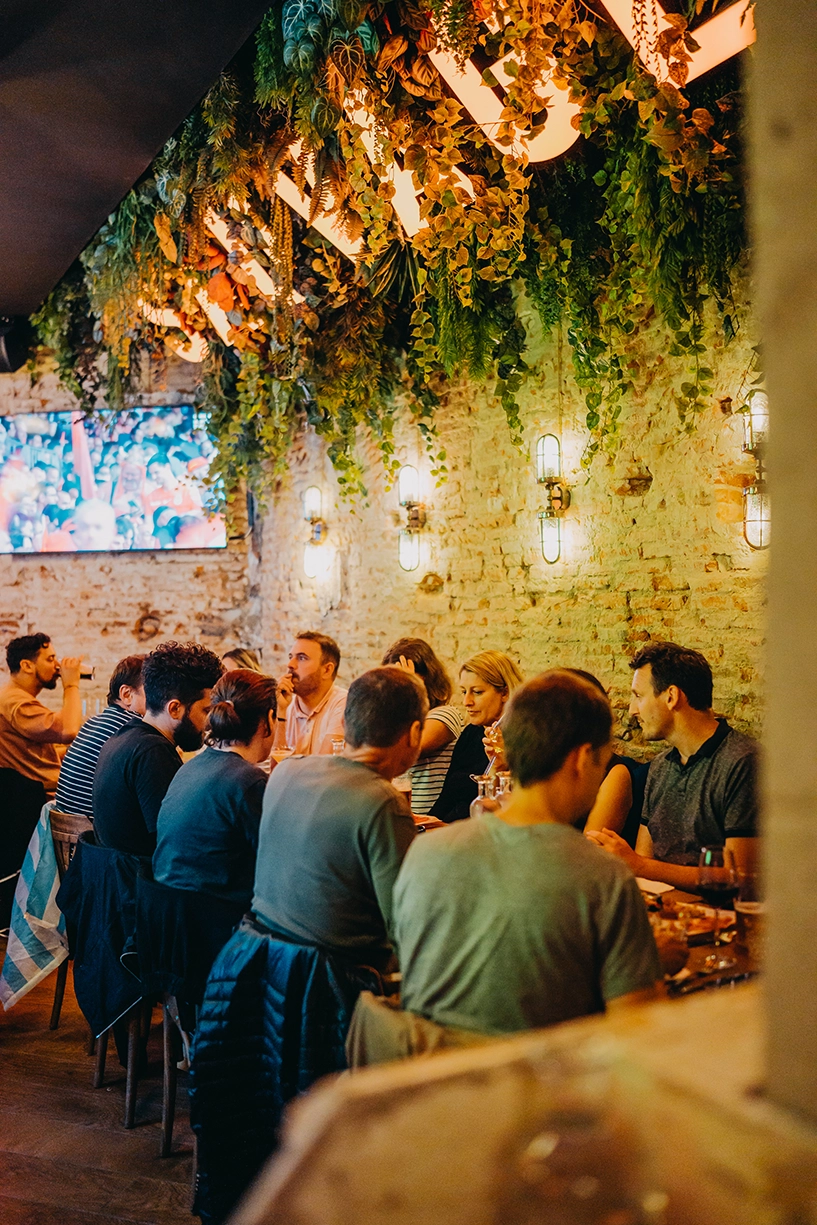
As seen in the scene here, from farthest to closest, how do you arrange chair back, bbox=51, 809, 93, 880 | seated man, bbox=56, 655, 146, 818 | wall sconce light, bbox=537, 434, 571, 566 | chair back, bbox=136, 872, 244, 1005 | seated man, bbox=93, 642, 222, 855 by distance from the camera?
wall sconce light, bbox=537, 434, 571, 566
seated man, bbox=56, 655, 146, 818
chair back, bbox=51, 809, 93, 880
seated man, bbox=93, 642, 222, 855
chair back, bbox=136, 872, 244, 1005

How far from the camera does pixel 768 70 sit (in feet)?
2.60

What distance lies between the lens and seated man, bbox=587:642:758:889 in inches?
119

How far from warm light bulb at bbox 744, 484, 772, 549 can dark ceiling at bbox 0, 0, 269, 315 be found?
9.05 feet

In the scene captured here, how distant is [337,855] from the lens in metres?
2.20

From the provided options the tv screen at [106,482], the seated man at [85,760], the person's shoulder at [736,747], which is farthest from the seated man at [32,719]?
the person's shoulder at [736,747]

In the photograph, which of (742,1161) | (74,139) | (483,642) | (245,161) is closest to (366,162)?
(245,161)

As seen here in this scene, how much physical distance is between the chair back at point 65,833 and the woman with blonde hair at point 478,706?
1.49 meters

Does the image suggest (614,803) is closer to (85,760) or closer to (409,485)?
(85,760)

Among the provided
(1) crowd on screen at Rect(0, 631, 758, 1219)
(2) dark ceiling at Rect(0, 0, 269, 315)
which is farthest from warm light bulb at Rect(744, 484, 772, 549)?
(2) dark ceiling at Rect(0, 0, 269, 315)

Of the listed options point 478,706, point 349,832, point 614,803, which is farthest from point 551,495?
point 349,832

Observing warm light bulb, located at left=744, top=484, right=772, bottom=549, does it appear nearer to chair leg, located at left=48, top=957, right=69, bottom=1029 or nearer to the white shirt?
the white shirt

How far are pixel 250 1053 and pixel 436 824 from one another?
1.29 m

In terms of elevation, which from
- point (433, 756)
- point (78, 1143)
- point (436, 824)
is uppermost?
point (433, 756)

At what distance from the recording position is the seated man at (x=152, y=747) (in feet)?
11.0
